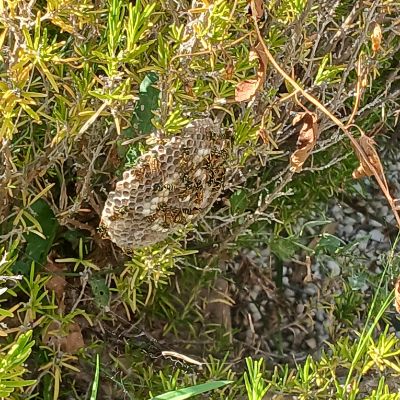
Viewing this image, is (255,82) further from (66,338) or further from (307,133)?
(66,338)

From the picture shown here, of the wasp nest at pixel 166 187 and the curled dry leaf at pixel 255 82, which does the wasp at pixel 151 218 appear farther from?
the curled dry leaf at pixel 255 82

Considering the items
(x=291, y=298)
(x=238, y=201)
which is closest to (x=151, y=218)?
(x=238, y=201)

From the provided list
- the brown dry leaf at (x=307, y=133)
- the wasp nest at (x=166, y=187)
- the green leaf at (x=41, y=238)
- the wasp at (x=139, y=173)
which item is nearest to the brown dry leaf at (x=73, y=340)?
the green leaf at (x=41, y=238)

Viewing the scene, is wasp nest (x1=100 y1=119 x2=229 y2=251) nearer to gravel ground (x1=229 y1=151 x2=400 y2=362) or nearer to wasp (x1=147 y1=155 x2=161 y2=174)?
wasp (x1=147 y1=155 x2=161 y2=174)

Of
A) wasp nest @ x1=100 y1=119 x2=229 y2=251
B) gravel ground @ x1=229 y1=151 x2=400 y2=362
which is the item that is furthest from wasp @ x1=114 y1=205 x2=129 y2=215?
gravel ground @ x1=229 y1=151 x2=400 y2=362

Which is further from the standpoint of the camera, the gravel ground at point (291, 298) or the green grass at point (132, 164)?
the gravel ground at point (291, 298)
